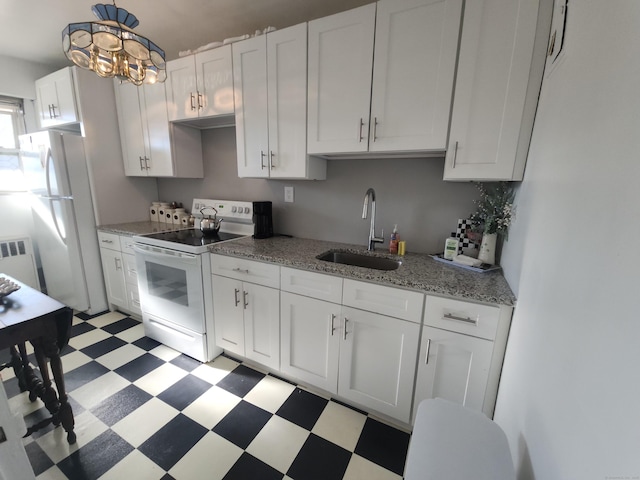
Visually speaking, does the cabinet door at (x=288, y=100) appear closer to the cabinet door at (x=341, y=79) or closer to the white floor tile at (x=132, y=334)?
the cabinet door at (x=341, y=79)

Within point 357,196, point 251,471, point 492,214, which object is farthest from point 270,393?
point 492,214

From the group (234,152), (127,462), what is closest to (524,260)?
(127,462)

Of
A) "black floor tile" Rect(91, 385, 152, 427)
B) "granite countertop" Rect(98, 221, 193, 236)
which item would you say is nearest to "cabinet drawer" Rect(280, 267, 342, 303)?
"black floor tile" Rect(91, 385, 152, 427)

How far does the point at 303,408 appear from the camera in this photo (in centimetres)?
166

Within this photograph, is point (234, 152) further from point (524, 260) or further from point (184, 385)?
point (524, 260)

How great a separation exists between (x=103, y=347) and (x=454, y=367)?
2667mm

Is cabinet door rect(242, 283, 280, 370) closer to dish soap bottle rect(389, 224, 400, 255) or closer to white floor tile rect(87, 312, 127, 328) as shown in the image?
dish soap bottle rect(389, 224, 400, 255)

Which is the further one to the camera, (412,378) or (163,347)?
(163,347)

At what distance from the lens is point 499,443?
79 cm

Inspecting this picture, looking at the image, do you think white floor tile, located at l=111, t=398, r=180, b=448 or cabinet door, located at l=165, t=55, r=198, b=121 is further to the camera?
cabinet door, located at l=165, t=55, r=198, b=121

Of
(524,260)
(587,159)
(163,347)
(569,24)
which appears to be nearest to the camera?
(587,159)

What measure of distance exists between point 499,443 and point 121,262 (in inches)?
121

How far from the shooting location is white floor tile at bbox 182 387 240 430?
1569 mm

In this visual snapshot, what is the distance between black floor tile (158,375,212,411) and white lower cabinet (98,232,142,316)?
1121mm
